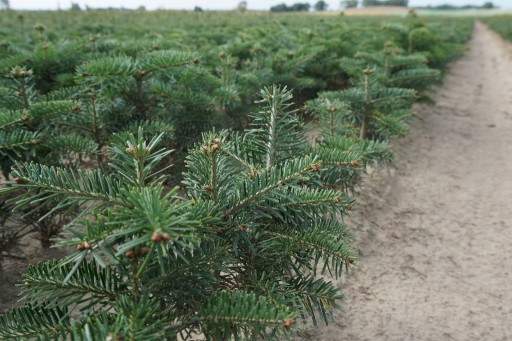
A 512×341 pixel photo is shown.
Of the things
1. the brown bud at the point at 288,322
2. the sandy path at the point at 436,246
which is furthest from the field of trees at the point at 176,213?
the sandy path at the point at 436,246

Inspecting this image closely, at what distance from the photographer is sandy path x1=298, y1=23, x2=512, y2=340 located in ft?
6.93

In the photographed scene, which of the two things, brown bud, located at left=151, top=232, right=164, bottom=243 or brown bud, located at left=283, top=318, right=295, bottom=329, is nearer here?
brown bud, located at left=151, top=232, right=164, bottom=243

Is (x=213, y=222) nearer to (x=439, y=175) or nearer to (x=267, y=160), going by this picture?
(x=267, y=160)

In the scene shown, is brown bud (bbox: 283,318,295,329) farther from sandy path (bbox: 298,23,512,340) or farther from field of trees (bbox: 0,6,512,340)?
sandy path (bbox: 298,23,512,340)

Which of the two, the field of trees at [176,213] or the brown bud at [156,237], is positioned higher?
the brown bud at [156,237]

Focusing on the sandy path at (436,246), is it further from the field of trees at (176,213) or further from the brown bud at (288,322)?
the brown bud at (288,322)

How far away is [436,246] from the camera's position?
9.38 ft

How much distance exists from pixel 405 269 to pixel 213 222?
193 centimetres

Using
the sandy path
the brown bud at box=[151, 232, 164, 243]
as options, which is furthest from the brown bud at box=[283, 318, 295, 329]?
the sandy path

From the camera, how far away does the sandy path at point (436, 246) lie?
6.93 ft

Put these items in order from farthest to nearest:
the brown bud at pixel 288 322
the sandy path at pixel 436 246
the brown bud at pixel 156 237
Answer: the sandy path at pixel 436 246 < the brown bud at pixel 288 322 < the brown bud at pixel 156 237

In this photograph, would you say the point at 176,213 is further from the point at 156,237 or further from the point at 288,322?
the point at 288,322

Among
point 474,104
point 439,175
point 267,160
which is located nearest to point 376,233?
point 439,175

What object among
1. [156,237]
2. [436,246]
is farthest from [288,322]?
[436,246]
